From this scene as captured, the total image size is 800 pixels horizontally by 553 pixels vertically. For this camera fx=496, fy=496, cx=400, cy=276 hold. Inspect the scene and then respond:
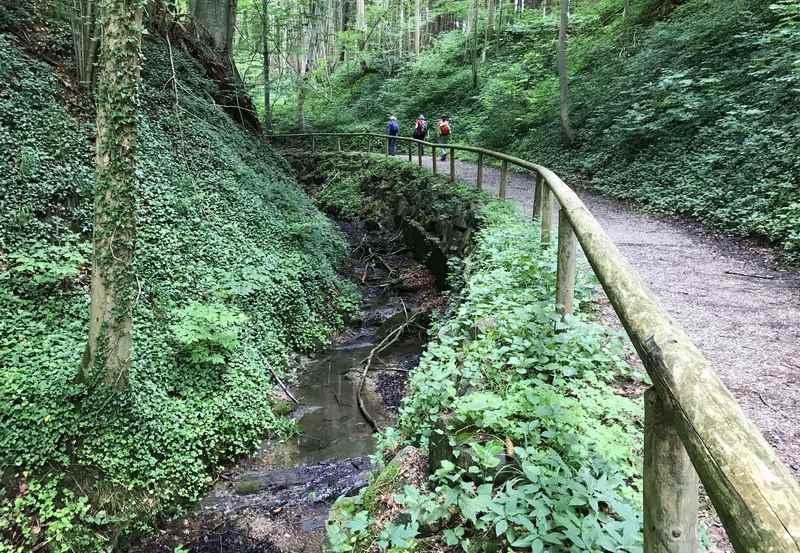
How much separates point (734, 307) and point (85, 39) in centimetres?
1044

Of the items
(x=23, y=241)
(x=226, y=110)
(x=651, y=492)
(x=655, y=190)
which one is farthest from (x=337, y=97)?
(x=651, y=492)

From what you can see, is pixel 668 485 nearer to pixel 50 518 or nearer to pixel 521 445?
pixel 521 445

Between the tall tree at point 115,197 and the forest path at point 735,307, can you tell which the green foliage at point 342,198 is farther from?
the tall tree at point 115,197

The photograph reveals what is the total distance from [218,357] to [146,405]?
3.60ft

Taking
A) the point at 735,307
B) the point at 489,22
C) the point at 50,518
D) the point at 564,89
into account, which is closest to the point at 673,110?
the point at 564,89

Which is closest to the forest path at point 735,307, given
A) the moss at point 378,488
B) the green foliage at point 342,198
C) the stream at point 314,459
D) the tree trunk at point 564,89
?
the moss at point 378,488

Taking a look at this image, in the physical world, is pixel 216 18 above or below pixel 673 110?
above

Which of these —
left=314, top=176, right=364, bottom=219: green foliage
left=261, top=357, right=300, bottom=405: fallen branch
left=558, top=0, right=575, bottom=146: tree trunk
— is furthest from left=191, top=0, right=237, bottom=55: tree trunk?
left=261, top=357, right=300, bottom=405: fallen branch

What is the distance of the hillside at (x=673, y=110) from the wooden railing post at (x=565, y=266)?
4.43 metres

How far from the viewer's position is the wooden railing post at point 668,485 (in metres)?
1.39

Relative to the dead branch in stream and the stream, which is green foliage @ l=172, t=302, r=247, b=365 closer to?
the stream

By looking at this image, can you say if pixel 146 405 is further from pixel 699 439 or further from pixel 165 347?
pixel 699 439

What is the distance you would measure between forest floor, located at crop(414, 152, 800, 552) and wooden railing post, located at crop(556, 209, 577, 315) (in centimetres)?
73

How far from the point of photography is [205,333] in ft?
21.1
